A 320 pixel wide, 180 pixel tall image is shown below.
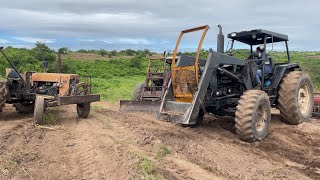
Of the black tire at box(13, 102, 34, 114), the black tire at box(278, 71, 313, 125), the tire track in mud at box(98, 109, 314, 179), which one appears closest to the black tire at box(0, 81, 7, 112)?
the black tire at box(13, 102, 34, 114)

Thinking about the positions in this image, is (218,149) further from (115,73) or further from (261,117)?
(115,73)

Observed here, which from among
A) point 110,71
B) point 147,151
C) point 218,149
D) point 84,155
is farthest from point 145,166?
point 110,71

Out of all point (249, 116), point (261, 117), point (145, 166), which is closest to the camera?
point (145, 166)

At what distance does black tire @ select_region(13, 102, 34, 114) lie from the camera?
11.5m

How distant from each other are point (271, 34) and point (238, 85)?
1.69 meters

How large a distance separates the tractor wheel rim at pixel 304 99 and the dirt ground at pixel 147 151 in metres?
0.65

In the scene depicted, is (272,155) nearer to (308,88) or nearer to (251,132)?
(251,132)

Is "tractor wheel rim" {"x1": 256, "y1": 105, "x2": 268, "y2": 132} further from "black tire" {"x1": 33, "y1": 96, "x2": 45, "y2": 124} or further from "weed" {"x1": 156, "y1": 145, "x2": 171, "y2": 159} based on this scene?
"black tire" {"x1": 33, "y1": 96, "x2": 45, "y2": 124}

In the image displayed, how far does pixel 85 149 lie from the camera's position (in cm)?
709

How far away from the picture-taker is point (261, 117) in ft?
29.7

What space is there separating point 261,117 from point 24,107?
647 cm

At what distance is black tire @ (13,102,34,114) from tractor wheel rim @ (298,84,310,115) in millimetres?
7316

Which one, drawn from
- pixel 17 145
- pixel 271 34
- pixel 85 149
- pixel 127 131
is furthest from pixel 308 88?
pixel 17 145

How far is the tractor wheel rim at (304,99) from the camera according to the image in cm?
1108
